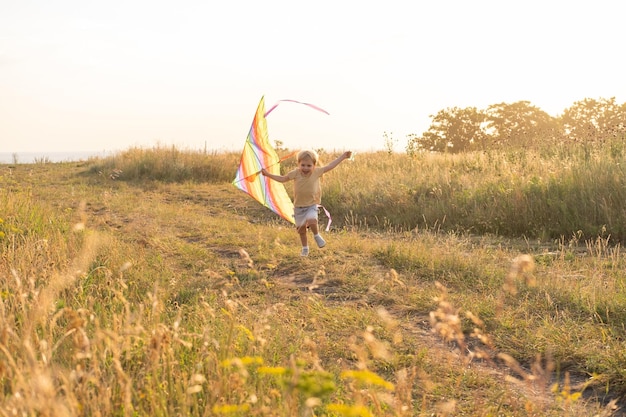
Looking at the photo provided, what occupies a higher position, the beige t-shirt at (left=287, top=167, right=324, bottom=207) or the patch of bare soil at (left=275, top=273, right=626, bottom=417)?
the beige t-shirt at (left=287, top=167, right=324, bottom=207)

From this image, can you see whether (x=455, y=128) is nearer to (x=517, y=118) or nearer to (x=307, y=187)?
(x=517, y=118)

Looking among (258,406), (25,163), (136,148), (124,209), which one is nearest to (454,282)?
(258,406)

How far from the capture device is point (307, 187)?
7.99 m

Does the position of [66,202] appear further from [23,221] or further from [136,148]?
[136,148]

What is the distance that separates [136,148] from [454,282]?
17576 millimetres

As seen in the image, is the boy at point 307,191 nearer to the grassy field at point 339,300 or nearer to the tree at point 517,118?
the grassy field at point 339,300

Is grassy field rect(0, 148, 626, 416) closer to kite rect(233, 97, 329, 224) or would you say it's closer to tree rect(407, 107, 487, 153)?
kite rect(233, 97, 329, 224)

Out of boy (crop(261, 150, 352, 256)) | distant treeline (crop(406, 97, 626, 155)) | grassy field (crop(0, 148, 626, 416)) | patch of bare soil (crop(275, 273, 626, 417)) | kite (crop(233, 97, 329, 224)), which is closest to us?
grassy field (crop(0, 148, 626, 416))

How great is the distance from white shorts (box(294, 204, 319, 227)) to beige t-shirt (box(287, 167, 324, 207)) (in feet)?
0.19

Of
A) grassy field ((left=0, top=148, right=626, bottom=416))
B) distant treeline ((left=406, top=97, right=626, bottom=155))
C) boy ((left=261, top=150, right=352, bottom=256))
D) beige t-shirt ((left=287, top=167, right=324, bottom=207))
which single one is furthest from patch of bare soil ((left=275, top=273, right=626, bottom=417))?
distant treeline ((left=406, top=97, right=626, bottom=155))

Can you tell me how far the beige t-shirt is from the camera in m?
7.99

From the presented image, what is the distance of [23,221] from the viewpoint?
7898 millimetres

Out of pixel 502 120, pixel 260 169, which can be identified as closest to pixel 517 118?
pixel 502 120

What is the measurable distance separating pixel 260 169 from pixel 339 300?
4.24 meters
